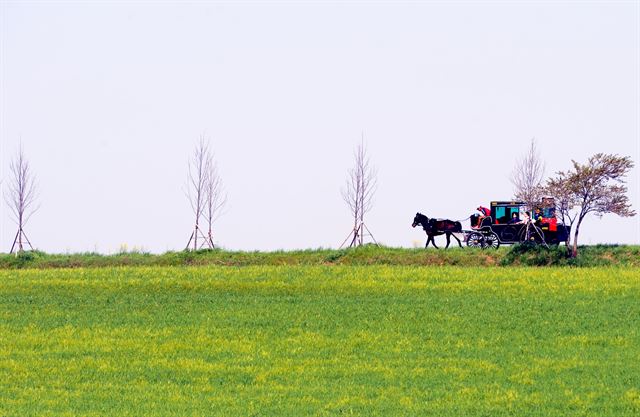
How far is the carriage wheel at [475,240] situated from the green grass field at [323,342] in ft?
25.0

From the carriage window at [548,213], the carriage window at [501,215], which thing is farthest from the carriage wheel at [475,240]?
the carriage window at [548,213]

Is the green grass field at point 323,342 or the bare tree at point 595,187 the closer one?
the green grass field at point 323,342

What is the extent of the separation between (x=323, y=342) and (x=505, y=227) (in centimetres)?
2289

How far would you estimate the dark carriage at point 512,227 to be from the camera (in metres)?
46.8

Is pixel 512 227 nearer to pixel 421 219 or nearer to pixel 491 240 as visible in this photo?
pixel 491 240

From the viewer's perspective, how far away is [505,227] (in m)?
47.2

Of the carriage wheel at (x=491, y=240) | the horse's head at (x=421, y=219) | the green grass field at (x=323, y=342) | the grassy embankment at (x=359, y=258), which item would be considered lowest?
the green grass field at (x=323, y=342)

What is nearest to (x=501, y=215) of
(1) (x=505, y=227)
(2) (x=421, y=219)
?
(1) (x=505, y=227)

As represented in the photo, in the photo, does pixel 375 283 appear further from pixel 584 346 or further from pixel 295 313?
pixel 584 346

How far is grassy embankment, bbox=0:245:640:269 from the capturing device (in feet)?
141

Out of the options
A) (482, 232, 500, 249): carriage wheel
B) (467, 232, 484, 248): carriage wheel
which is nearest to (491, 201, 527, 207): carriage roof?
(482, 232, 500, 249): carriage wheel

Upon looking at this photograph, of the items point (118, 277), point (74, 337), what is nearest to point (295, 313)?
point (74, 337)

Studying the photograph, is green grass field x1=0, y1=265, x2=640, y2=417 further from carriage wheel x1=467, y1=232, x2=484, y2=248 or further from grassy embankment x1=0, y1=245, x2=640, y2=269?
carriage wheel x1=467, y1=232, x2=484, y2=248

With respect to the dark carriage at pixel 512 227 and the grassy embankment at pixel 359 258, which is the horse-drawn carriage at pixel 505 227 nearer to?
the dark carriage at pixel 512 227
